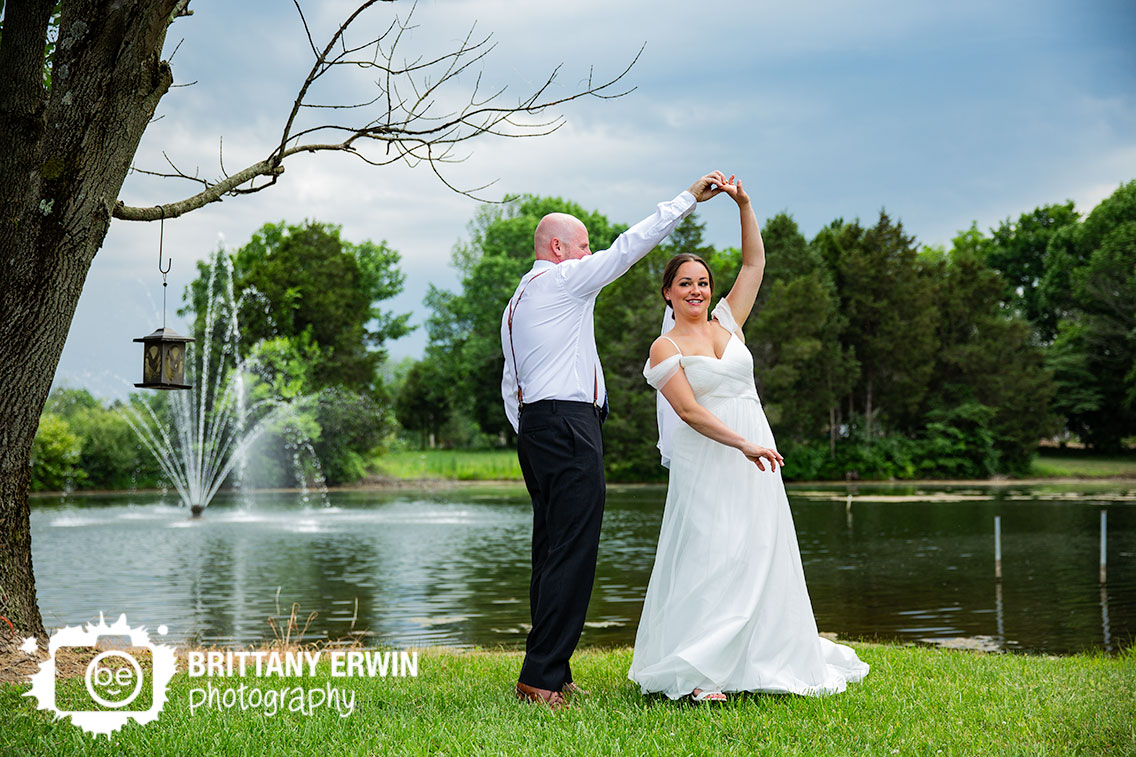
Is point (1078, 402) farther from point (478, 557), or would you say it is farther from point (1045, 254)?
point (478, 557)

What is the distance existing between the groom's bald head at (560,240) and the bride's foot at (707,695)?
2143mm

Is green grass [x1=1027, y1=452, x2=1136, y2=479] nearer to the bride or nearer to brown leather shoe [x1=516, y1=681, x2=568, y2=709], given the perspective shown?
the bride

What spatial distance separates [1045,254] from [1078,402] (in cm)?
1808

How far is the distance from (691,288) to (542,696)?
2.10 metres

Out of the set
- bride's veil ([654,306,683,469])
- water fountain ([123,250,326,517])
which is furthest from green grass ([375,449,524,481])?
bride's veil ([654,306,683,469])

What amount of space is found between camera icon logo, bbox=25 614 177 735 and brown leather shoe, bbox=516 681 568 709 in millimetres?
1671

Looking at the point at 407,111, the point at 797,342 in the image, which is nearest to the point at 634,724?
the point at 407,111

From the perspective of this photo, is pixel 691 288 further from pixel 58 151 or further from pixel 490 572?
pixel 490 572

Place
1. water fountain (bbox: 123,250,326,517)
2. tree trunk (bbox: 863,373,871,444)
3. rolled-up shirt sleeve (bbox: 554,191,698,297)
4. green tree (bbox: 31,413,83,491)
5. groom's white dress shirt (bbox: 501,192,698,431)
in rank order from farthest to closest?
tree trunk (bbox: 863,373,871,444), green tree (bbox: 31,413,83,491), water fountain (bbox: 123,250,326,517), groom's white dress shirt (bbox: 501,192,698,431), rolled-up shirt sleeve (bbox: 554,191,698,297)

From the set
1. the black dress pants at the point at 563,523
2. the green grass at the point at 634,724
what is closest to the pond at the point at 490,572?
the green grass at the point at 634,724

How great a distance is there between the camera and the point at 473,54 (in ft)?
21.3

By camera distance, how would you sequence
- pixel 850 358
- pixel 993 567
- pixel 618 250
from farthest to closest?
pixel 850 358 → pixel 993 567 → pixel 618 250

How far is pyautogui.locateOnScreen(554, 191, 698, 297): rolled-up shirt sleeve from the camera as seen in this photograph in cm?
457

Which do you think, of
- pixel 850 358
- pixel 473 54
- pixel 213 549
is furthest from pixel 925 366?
pixel 473 54
